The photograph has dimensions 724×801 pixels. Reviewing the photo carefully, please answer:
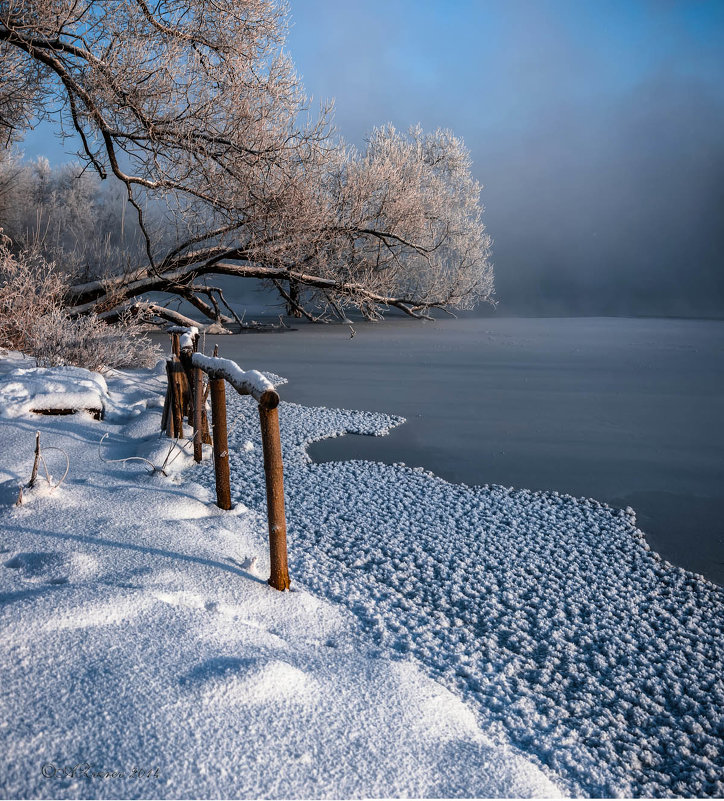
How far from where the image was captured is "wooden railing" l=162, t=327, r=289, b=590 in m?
2.79

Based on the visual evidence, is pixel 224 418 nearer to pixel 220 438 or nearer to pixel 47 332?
pixel 220 438

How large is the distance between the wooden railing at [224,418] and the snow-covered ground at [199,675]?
241 mm

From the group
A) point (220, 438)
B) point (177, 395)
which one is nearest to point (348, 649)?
point (220, 438)

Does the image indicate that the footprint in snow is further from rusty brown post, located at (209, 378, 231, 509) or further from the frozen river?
the frozen river

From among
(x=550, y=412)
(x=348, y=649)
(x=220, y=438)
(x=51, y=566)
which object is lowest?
(x=348, y=649)

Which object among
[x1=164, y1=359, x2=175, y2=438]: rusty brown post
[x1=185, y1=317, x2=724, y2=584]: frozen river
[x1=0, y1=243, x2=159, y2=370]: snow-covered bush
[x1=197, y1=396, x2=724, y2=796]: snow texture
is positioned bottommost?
[x1=197, y1=396, x2=724, y2=796]: snow texture

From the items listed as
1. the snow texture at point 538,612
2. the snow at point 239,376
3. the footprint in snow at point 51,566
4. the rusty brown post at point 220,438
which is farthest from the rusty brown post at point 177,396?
the footprint in snow at point 51,566

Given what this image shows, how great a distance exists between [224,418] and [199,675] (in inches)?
78.9

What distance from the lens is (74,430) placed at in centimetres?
515

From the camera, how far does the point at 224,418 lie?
3.85 meters

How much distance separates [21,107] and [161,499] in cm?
735

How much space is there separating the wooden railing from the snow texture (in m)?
0.35

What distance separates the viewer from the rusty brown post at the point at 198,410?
4.85m

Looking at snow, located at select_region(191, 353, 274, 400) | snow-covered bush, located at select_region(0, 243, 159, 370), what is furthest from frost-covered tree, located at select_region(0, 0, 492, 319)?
snow, located at select_region(191, 353, 274, 400)
